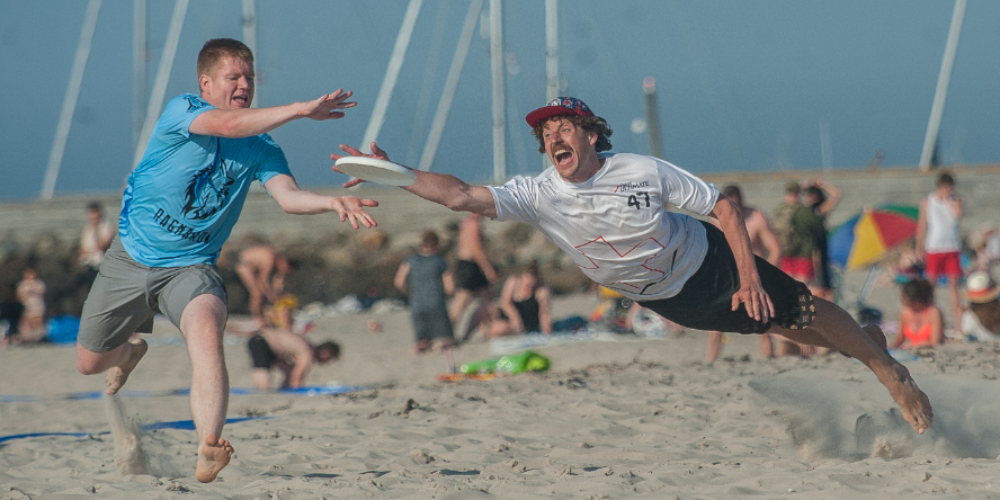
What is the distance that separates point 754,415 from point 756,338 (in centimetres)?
483

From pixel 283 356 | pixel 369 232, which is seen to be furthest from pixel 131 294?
pixel 369 232

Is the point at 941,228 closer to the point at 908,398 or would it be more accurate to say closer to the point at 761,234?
the point at 761,234

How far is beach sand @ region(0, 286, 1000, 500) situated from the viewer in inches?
148

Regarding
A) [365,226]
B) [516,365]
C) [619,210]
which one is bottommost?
[516,365]

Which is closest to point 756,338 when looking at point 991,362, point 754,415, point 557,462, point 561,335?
point 561,335

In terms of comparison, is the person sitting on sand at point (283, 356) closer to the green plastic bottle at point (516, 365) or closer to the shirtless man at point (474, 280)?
the green plastic bottle at point (516, 365)

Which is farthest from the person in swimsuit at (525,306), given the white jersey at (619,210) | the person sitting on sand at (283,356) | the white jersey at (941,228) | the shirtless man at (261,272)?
the white jersey at (619,210)

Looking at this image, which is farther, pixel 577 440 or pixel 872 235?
pixel 872 235

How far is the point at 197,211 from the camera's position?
3871 mm

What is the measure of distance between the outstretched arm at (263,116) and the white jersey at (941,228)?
340 inches

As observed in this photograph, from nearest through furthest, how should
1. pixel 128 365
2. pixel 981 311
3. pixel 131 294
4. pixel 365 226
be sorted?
1. pixel 365 226
2. pixel 131 294
3. pixel 128 365
4. pixel 981 311

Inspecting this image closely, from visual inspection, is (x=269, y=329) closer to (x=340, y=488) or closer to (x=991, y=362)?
(x=340, y=488)

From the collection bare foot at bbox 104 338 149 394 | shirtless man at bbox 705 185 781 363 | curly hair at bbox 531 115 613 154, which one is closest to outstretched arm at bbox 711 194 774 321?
curly hair at bbox 531 115 613 154

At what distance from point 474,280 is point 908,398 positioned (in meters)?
7.08
